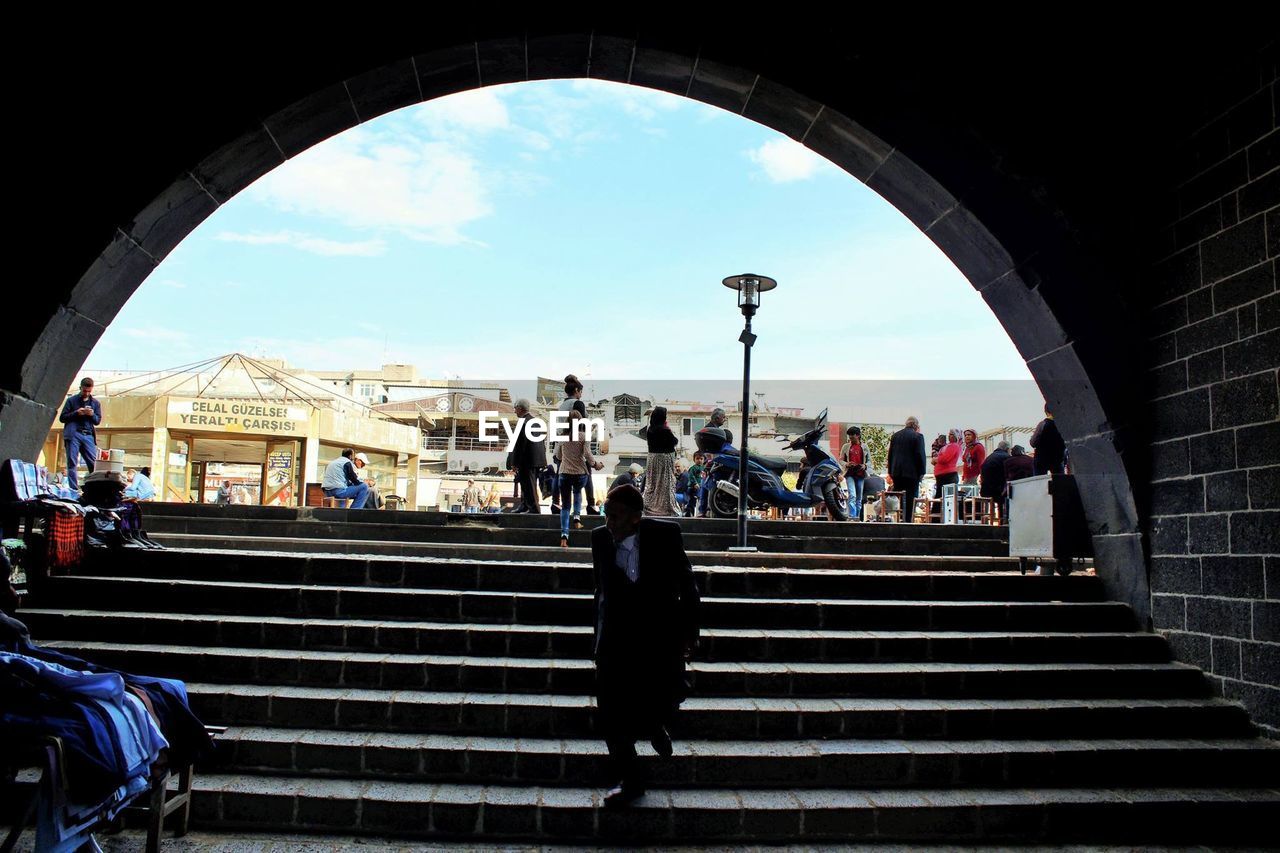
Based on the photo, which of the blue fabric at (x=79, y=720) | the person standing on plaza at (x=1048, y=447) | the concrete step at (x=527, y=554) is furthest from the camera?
the person standing on plaza at (x=1048, y=447)

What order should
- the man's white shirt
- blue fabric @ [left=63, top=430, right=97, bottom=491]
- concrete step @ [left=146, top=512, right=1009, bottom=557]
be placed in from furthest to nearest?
blue fabric @ [left=63, top=430, right=97, bottom=491] → concrete step @ [left=146, top=512, right=1009, bottom=557] → the man's white shirt

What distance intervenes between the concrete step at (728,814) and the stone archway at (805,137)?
1981 millimetres

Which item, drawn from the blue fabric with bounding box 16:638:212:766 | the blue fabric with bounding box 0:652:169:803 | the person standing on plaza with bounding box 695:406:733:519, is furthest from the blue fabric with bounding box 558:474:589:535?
the blue fabric with bounding box 0:652:169:803

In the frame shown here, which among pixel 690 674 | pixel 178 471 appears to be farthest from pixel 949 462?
pixel 178 471

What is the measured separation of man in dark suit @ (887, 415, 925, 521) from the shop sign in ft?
38.9

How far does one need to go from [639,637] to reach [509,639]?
154cm

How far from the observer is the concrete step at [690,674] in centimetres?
473

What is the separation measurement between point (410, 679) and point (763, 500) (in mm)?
6560

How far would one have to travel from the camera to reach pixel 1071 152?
6039 mm

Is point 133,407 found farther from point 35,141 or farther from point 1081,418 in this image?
point 1081,418

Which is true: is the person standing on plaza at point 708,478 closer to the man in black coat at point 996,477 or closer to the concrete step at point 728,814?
the man in black coat at point 996,477

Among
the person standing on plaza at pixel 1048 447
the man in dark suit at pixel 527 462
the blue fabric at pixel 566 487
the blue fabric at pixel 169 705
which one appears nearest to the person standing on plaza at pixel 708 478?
the blue fabric at pixel 566 487

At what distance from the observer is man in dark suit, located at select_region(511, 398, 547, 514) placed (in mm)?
9891

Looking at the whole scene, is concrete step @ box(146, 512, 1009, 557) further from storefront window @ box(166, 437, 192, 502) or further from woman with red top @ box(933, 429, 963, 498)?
storefront window @ box(166, 437, 192, 502)
